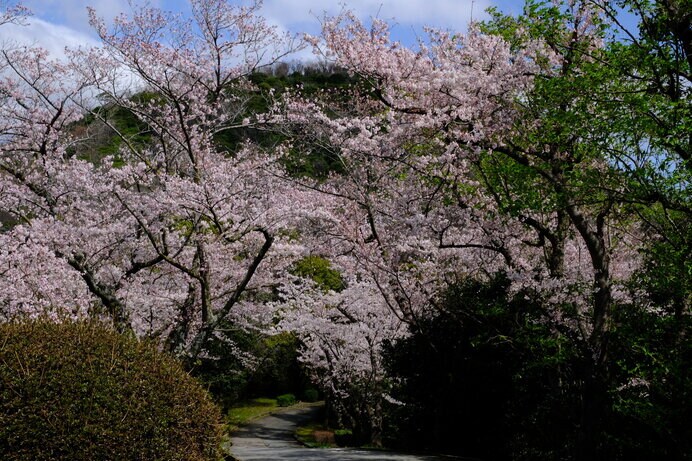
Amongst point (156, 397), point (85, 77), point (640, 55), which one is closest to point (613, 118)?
point (640, 55)

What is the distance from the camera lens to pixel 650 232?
1005cm

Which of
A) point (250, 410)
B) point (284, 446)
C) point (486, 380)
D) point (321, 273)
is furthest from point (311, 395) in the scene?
point (486, 380)

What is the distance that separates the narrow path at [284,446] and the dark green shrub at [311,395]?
239 centimetres

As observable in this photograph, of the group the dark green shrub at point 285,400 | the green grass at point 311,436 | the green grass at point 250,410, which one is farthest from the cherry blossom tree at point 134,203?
the dark green shrub at point 285,400

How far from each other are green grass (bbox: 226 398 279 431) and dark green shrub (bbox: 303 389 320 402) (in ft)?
7.19

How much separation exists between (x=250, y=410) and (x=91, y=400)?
2854 centimetres

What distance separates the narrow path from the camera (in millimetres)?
11523

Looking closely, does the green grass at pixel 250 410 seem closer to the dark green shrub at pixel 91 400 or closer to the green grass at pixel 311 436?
the green grass at pixel 311 436

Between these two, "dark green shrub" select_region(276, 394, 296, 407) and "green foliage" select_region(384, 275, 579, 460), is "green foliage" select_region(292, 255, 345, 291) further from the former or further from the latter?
"green foliage" select_region(384, 275, 579, 460)

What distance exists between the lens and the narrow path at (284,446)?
11523mm

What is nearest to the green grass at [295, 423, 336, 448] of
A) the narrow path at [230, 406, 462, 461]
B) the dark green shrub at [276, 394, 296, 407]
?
the narrow path at [230, 406, 462, 461]

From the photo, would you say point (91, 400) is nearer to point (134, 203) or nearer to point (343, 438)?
point (134, 203)

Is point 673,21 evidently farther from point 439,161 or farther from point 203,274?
point 203,274

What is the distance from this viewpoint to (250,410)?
32.3 meters
